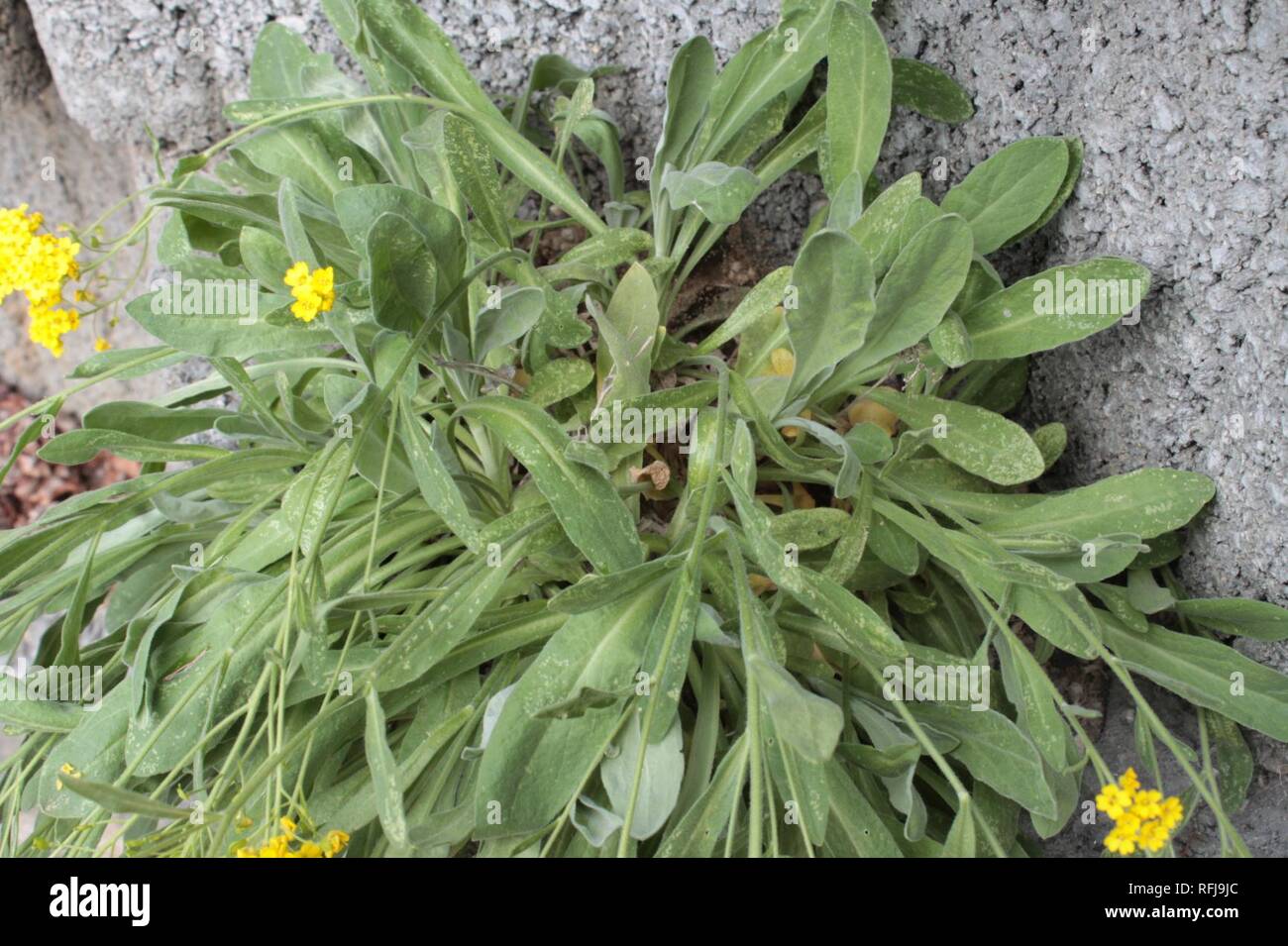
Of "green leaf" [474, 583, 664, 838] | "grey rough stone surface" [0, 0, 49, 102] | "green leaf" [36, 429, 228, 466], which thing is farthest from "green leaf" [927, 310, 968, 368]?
"grey rough stone surface" [0, 0, 49, 102]

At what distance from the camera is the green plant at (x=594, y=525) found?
873mm

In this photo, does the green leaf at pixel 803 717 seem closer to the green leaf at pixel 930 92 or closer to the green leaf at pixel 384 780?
the green leaf at pixel 384 780

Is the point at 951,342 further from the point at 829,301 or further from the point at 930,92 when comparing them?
the point at 930,92

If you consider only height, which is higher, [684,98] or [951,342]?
[684,98]

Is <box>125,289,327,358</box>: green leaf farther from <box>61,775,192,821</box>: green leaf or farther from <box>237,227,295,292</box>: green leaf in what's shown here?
<box>61,775,192,821</box>: green leaf

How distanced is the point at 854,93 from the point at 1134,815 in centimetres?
68

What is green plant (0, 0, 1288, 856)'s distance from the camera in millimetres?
873

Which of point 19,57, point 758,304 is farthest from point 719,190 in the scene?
point 19,57

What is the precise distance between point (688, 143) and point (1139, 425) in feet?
1.78

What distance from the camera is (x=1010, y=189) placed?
1013 mm

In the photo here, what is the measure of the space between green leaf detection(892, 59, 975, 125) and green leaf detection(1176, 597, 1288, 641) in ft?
1.71

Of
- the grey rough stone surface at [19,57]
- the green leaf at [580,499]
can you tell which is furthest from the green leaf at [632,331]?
the grey rough stone surface at [19,57]
